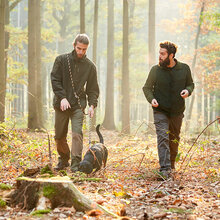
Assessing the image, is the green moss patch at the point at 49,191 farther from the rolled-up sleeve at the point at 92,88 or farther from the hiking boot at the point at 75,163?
the rolled-up sleeve at the point at 92,88

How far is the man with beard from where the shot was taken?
5258mm

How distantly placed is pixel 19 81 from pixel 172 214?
15673mm

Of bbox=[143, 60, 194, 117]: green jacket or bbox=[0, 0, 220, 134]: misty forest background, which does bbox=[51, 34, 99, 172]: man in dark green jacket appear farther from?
bbox=[143, 60, 194, 117]: green jacket

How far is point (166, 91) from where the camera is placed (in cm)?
535

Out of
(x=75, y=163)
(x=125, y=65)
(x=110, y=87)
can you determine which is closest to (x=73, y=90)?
(x=75, y=163)

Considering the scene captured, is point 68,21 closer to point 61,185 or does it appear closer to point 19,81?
point 19,81

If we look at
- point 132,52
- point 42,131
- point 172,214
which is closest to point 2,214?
point 172,214

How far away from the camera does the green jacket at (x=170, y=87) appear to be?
5.34 m

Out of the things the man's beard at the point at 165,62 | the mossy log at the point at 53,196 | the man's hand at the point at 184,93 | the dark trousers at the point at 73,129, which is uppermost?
the man's beard at the point at 165,62

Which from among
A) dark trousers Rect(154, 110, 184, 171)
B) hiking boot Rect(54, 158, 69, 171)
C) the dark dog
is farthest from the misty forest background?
hiking boot Rect(54, 158, 69, 171)

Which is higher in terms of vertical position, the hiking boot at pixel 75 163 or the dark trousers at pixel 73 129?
the dark trousers at pixel 73 129

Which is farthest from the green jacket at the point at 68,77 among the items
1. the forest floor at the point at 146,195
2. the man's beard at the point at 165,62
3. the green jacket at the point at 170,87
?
the forest floor at the point at 146,195

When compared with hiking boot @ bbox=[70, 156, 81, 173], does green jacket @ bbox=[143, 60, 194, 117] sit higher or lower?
higher

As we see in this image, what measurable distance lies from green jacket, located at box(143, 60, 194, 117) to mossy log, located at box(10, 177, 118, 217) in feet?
8.35
